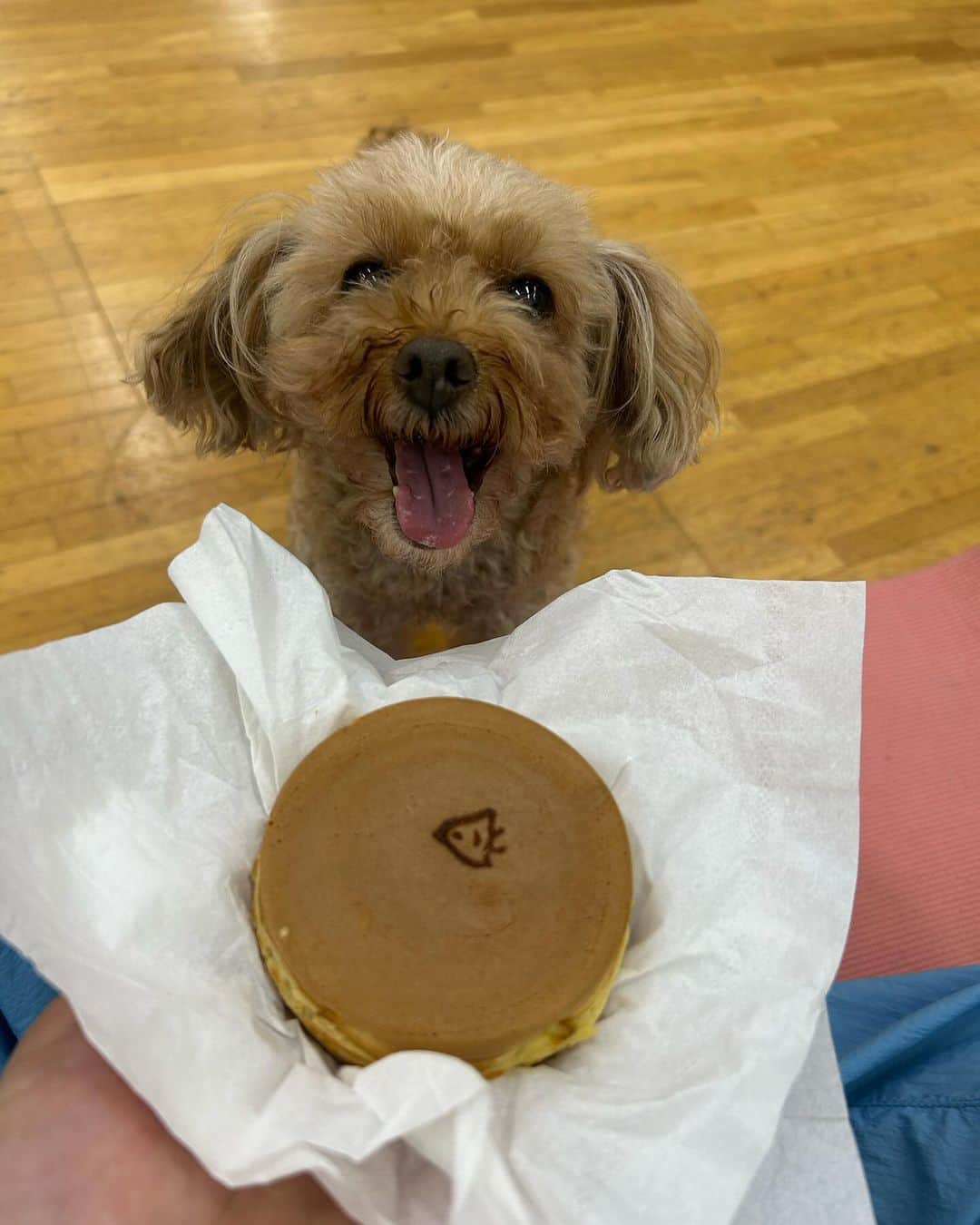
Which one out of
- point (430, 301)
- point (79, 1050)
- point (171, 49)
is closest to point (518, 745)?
point (79, 1050)

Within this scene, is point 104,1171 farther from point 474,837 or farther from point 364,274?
point 364,274

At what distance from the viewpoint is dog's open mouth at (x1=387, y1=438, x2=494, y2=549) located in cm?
95

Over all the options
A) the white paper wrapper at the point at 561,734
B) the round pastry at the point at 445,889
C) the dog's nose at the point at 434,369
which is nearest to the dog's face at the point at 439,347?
the dog's nose at the point at 434,369

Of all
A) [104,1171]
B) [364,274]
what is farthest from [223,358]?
[104,1171]

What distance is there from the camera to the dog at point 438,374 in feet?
2.93

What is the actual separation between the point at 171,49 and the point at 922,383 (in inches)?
68.0

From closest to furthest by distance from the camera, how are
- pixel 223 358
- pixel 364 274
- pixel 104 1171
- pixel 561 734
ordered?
pixel 104 1171
pixel 561 734
pixel 364 274
pixel 223 358

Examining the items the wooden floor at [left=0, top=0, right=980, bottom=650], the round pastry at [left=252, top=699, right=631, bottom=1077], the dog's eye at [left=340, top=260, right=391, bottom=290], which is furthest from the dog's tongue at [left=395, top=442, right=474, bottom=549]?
the wooden floor at [left=0, top=0, right=980, bottom=650]

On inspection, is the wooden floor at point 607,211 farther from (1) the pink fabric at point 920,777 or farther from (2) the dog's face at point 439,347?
(2) the dog's face at point 439,347

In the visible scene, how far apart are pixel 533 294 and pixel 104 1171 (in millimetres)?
804

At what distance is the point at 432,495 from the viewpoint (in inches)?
38.3

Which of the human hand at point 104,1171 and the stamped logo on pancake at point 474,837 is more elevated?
the stamped logo on pancake at point 474,837

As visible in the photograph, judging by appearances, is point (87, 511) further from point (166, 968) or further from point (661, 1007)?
point (661, 1007)

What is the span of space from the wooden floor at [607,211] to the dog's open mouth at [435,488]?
463mm
